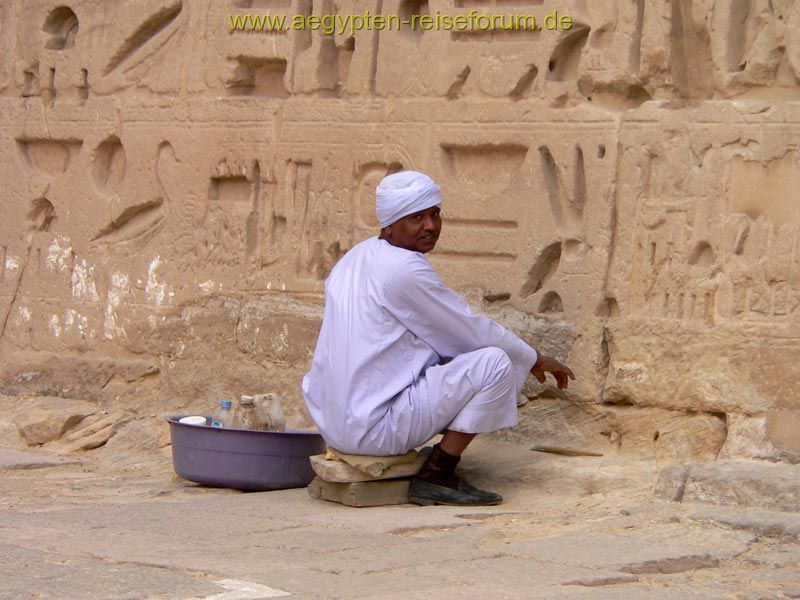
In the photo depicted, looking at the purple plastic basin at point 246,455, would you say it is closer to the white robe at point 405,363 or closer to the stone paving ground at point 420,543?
the stone paving ground at point 420,543

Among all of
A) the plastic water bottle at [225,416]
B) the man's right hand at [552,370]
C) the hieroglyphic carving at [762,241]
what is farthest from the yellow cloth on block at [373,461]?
the hieroglyphic carving at [762,241]

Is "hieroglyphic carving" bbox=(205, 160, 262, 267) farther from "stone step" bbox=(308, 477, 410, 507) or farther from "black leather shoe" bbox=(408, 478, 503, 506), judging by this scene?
"black leather shoe" bbox=(408, 478, 503, 506)

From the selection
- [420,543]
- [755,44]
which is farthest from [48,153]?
[420,543]

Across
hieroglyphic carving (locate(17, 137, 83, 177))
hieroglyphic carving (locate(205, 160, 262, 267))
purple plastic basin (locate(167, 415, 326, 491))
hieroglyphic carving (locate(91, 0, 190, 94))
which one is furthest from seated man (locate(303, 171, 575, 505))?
hieroglyphic carving (locate(17, 137, 83, 177))

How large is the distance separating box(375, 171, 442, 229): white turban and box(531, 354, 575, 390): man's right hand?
2.29ft

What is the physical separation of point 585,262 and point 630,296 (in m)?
0.24

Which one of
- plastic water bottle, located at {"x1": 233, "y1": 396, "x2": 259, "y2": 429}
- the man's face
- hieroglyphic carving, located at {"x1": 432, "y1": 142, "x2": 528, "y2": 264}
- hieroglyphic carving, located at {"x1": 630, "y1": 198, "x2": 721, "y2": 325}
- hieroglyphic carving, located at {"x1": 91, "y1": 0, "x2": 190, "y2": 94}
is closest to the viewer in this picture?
the man's face

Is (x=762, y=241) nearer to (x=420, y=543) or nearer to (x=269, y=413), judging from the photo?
(x=420, y=543)

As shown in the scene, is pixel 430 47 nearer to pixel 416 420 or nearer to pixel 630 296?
pixel 630 296

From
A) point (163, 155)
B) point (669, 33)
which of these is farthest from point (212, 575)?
point (163, 155)

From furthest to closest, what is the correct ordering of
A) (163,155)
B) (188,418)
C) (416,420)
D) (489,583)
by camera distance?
(163,155) < (188,418) < (416,420) < (489,583)

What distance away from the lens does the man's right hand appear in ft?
16.6

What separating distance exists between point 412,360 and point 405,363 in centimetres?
3

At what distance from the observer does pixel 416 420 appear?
191 inches
